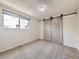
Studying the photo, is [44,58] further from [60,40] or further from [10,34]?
[60,40]

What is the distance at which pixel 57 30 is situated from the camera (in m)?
4.62

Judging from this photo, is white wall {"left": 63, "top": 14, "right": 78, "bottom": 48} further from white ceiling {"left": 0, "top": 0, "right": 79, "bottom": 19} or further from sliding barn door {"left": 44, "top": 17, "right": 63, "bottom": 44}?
white ceiling {"left": 0, "top": 0, "right": 79, "bottom": 19}

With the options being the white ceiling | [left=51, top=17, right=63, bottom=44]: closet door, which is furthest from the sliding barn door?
the white ceiling

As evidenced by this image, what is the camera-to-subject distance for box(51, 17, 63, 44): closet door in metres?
4.29

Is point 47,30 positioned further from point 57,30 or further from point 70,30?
point 70,30

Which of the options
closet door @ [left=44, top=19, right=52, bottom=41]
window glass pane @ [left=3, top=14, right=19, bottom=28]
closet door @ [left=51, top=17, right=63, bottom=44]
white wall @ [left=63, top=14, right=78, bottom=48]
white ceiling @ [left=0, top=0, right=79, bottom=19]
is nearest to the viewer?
white ceiling @ [left=0, top=0, right=79, bottom=19]

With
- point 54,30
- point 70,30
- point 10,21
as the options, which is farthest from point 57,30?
point 10,21

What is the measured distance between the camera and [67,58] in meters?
2.27

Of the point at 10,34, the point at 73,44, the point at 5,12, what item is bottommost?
the point at 73,44

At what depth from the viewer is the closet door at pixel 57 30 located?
4.29 meters

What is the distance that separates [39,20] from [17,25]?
9.47ft

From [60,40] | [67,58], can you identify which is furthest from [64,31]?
[67,58]

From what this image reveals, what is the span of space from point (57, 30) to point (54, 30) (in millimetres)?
308

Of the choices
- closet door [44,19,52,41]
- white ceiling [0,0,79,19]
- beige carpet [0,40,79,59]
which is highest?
white ceiling [0,0,79,19]
